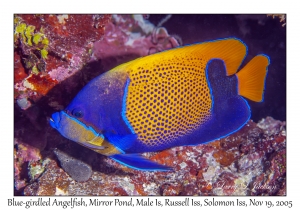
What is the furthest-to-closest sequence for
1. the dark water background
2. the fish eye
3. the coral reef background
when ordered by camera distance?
the dark water background
the coral reef background
the fish eye

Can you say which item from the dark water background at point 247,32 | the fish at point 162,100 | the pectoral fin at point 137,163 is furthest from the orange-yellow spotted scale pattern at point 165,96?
the dark water background at point 247,32

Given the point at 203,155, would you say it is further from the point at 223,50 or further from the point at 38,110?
the point at 38,110

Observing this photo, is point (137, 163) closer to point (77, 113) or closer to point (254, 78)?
point (77, 113)

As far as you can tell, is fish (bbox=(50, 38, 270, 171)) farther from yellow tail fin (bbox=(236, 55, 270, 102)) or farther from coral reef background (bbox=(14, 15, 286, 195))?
coral reef background (bbox=(14, 15, 286, 195))

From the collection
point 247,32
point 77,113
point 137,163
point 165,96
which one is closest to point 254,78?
point 165,96

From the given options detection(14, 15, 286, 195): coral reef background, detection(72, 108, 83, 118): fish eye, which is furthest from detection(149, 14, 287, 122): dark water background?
detection(72, 108, 83, 118): fish eye
